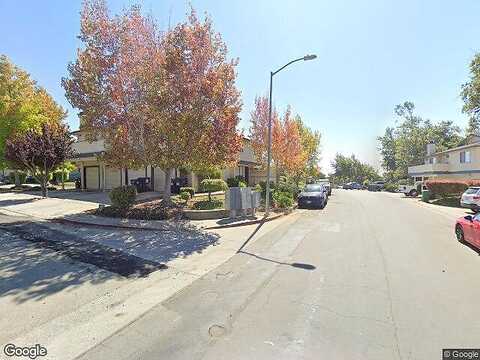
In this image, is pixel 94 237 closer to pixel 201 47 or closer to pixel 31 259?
pixel 31 259

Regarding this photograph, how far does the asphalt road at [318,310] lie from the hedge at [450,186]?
2081cm

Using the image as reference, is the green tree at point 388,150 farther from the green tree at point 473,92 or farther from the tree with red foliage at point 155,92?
the tree with red foliage at point 155,92

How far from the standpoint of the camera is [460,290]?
241 inches

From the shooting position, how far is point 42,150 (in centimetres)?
2411

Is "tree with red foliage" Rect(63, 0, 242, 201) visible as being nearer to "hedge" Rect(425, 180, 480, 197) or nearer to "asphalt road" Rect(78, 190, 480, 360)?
"asphalt road" Rect(78, 190, 480, 360)

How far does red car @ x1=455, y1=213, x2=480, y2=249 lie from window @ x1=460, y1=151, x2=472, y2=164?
3624 centimetres

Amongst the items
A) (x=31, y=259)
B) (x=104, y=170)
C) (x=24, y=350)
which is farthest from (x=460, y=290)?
(x=104, y=170)

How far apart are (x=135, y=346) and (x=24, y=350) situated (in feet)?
4.37

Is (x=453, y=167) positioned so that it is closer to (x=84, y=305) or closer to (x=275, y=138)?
(x=275, y=138)

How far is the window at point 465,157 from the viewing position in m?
40.6

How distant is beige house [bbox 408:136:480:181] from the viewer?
39062 mm
